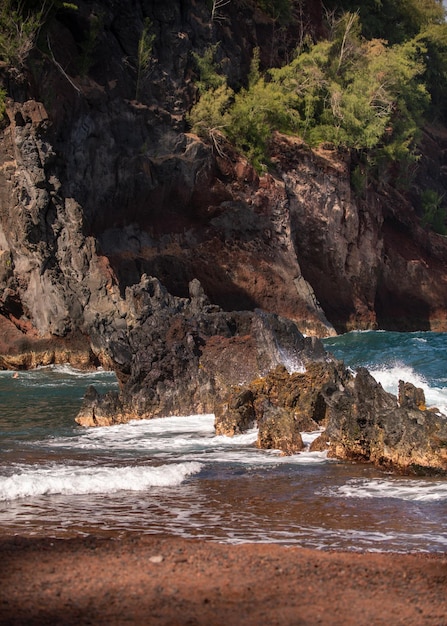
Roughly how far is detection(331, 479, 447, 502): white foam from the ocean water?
11mm

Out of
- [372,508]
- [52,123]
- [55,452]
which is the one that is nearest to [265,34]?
[52,123]

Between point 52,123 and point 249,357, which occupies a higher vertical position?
point 52,123

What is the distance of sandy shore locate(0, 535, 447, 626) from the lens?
445cm

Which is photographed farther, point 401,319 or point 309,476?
point 401,319

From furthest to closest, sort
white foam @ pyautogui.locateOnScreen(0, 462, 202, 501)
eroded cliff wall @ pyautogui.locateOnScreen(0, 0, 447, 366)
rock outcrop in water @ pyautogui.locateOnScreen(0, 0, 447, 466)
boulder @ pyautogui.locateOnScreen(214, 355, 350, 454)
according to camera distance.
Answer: eroded cliff wall @ pyautogui.locateOnScreen(0, 0, 447, 366) < rock outcrop in water @ pyautogui.locateOnScreen(0, 0, 447, 466) < boulder @ pyautogui.locateOnScreen(214, 355, 350, 454) < white foam @ pyautogui.locateOnScreen(0, 462, 202, 501)

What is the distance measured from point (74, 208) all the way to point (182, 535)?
21.3m

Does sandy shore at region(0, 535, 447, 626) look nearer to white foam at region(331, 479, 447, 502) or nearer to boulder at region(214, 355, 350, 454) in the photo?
white foam at region(331, 479, 447, 502)

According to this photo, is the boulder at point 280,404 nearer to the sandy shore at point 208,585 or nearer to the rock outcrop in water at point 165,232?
the rock outcrop in water at point 165,232

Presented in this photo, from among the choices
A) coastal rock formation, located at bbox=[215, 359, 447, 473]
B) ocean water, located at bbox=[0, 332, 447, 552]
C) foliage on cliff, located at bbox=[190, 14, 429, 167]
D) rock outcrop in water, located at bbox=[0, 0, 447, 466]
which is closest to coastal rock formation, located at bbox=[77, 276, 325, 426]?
rock outcrop in water, located at bbox=[0, 0, 447, 466]

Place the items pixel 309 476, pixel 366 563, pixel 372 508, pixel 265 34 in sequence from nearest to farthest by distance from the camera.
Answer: pixel 366 563
pixel 372 508
pixel 309 476
pixel 265 34

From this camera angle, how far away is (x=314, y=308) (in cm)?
3484

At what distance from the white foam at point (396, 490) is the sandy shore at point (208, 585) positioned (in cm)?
240

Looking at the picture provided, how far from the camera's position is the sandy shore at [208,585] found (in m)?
4.45

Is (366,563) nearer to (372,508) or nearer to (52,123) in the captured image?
(372,508)
